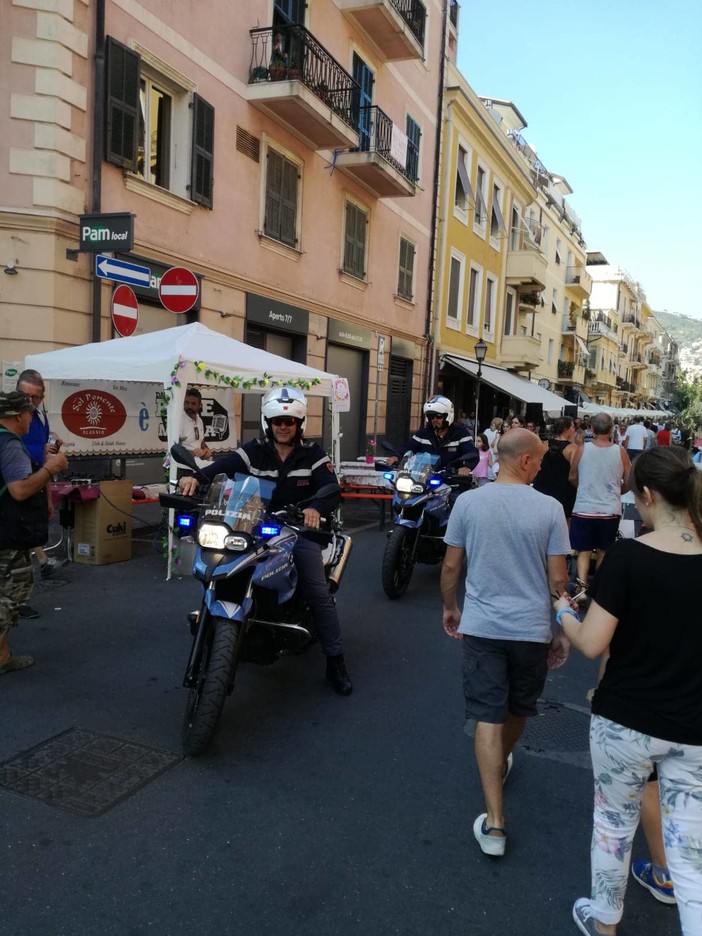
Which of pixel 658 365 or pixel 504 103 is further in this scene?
pixel 658 365

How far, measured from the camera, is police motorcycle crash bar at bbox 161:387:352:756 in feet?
11.7

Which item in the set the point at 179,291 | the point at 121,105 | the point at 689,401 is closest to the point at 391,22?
the point at 121,105

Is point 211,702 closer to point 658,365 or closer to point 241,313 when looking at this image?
point 241,313

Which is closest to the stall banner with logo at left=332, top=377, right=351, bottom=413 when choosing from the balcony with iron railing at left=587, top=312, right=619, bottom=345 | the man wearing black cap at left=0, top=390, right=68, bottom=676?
the man wearing black cap at left=0, top=390, right=68, bottom=676

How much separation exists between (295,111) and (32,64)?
5.61 metres

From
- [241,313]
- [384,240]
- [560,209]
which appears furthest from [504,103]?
[241,313]

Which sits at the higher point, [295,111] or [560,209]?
[560,209]

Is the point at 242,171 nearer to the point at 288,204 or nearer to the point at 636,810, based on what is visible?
the point at 288,204

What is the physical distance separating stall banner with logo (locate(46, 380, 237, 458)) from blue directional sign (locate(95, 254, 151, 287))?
4.54 feet

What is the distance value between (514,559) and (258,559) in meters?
1.39

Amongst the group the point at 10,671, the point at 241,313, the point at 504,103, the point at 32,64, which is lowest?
the point at 10,671

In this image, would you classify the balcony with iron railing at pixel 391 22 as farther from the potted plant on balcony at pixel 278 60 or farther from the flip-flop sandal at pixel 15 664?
the flip-flop sandal at pixel 15 664

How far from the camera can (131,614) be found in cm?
591

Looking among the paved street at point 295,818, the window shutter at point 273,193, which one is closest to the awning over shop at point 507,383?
the window shutter at point 273,193
